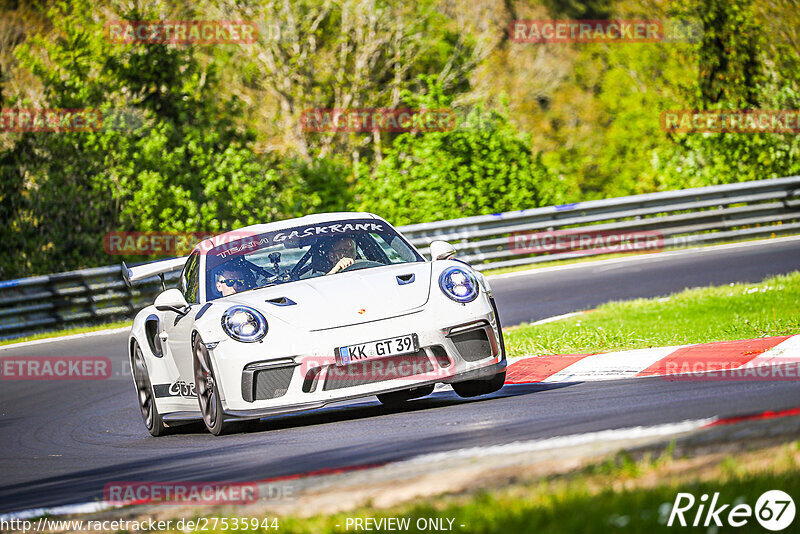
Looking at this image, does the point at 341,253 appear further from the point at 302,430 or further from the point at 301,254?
the point at 302,430

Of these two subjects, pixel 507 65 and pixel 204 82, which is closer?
pixel 204 82

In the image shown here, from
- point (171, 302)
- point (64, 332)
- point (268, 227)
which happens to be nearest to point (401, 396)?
point (268, 227)

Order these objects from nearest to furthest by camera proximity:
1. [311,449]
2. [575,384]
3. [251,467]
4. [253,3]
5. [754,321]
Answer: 1. [251,467]
2. [311,449]
3. [575,384]
4. [754,321]
5. [253,3]

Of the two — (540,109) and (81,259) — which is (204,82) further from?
(540,109)

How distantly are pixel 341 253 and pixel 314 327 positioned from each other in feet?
4.33

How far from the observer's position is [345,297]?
278 inches

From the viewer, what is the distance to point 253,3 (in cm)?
2944

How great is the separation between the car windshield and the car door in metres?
0.17

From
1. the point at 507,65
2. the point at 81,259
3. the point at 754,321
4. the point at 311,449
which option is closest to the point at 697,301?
the point at 754,321

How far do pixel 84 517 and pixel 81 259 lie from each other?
15.5m

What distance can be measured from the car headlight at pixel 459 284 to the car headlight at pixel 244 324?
1.16 m

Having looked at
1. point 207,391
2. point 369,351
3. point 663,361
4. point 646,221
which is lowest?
point 646,221

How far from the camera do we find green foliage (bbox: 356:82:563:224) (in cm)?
2038

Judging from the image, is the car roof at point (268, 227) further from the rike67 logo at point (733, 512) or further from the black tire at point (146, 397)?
the rike67 logo at point (733, 512)
